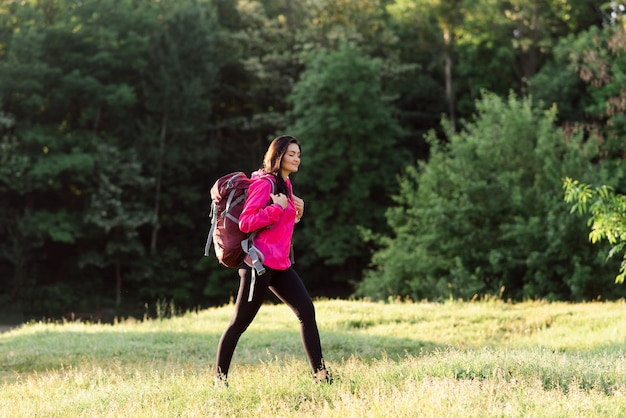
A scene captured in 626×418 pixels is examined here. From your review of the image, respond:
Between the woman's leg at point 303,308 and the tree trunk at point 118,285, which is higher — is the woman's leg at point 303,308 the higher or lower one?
the higher one

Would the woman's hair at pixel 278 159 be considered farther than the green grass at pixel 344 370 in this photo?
Yes

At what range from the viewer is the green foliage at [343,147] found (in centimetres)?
3403

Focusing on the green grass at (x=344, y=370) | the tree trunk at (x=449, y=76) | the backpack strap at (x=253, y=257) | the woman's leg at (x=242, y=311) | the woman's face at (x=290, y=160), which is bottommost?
the green grass at (x=344, y=370)

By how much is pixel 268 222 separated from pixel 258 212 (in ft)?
0.40

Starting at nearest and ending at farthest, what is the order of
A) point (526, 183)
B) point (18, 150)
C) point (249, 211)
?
point (249, 211), point (526, 183), point (18, 150)

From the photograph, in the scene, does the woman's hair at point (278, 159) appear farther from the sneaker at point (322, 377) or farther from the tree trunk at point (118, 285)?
the tree trunk at point (118, 285)

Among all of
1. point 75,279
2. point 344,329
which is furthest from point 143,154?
point 344,329

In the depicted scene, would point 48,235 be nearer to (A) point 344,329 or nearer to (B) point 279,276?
(A) point 344,329

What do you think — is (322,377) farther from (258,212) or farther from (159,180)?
(159,180)

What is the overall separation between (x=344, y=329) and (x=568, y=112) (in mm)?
24150

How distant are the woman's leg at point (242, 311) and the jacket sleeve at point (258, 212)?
39cm

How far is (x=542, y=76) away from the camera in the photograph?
34.2m

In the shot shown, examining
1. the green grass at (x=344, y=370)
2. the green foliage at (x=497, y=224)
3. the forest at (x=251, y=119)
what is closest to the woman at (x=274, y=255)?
the green grass at (x=344, y=370)

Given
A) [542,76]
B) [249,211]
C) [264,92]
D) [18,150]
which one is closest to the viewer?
[249,211]
